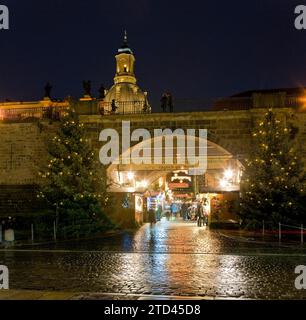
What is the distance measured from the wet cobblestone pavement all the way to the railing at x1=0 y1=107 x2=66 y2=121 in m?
A: 12.1

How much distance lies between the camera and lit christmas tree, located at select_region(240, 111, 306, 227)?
20.9 meters

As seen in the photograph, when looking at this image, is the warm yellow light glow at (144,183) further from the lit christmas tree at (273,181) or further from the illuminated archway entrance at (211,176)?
the lit christmas tree at (273,181)

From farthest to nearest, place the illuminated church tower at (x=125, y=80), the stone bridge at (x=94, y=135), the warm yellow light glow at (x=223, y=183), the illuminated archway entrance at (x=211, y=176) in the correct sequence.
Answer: the illuminated church tower at (x=125, y=80)
the warm yellow light glow at (x=223, y=183)
the illuminated archway entrance at (x=211, y=176)
the stone bridge at (x=94, y=135)

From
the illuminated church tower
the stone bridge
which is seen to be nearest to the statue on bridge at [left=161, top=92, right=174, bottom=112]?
the stone bridge

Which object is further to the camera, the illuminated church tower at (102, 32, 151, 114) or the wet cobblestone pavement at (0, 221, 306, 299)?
the illuminated church tower at (102, 32, 151, 114)

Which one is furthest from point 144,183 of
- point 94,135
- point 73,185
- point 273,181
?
point 273,181

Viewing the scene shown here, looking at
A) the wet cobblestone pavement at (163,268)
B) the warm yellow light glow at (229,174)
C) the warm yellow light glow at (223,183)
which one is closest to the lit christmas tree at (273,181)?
the warm yellow light glow at (229,174)

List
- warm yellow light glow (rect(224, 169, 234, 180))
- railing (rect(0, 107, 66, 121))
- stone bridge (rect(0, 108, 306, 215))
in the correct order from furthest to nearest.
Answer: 1. railing (rect(0, 107, 66, 121))
2. warm yellow light glow (rect(224, 169, 234, 180))
3. stone bridge (rect(0, 108, 306, 215))

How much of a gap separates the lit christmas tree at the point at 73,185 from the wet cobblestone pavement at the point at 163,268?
3776 mm

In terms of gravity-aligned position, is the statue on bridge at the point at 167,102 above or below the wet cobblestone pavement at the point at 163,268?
above

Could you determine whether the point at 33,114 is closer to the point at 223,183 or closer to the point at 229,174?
the point at 223,183

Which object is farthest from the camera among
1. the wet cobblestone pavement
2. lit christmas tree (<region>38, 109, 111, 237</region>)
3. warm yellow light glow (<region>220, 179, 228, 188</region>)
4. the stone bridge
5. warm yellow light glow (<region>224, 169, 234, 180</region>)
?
warm yellow light glow (<region>220, 179, 228, 188</region>)

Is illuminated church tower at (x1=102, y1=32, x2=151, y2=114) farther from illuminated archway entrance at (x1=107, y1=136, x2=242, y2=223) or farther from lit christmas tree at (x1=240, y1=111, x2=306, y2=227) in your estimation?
lit christmas tree at (x1=240, y1=111, x2=306, y2=227)

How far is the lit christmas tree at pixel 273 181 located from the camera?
68.4 feet
